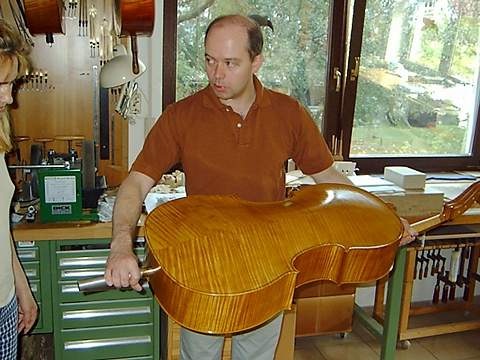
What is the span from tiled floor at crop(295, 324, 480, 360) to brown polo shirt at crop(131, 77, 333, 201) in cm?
141

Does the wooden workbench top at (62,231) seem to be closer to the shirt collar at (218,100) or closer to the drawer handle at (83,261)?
the drawer handle at (83,261)

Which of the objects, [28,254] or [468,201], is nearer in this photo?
[468,201]

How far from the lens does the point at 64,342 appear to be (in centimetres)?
220

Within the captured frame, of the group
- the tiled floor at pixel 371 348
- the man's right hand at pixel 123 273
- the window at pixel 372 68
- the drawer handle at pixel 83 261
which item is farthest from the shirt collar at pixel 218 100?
the tiled floor at pixel 371 348

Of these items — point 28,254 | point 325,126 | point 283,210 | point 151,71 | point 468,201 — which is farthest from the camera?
point 325,126

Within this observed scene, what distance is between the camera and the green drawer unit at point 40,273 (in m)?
2.07

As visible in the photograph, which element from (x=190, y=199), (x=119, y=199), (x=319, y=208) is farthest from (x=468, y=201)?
(x=119, y=199)

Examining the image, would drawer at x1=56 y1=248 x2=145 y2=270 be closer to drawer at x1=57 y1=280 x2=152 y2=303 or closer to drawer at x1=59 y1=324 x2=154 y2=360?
drawer at x1=57 y1=280 x2=152 y2=303

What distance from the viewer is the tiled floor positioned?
109 inches

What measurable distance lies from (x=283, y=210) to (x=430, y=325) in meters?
2.10

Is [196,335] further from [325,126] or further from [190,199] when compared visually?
[325,126]

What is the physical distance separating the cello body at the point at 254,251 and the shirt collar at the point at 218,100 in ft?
1.07

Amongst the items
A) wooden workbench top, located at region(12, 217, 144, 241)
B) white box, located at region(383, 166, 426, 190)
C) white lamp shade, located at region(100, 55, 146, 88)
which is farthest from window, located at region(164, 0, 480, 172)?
wooden workbench top, located at region(12, 217, 144, 241)

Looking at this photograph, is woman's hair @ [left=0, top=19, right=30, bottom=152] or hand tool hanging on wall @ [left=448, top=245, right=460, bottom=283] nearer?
woman's hair @ [left=0, top=19, right=30, bottom=152]
